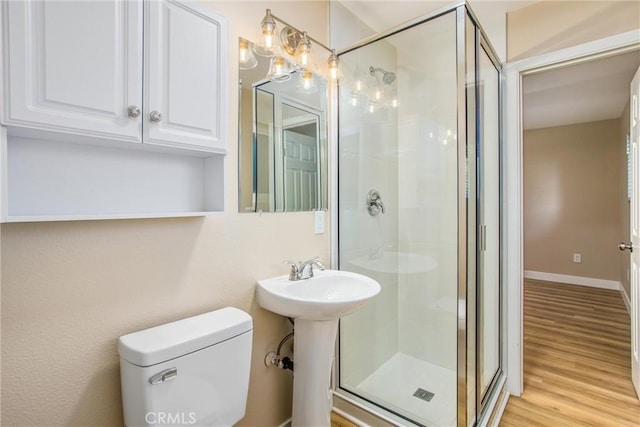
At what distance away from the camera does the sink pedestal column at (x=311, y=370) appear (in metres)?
1.48

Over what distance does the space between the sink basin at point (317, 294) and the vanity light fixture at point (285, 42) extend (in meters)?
1.11

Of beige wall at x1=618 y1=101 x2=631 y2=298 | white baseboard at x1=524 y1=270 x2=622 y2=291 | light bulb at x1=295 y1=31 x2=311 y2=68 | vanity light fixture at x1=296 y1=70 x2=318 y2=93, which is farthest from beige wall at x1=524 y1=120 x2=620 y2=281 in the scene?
light bulb at x1=295 y1=31 x2=311 y2=68

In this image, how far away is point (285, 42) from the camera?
1589 mm

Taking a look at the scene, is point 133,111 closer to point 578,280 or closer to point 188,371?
point 188,371

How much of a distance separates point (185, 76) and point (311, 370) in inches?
53.2

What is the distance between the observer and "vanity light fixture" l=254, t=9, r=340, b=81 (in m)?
1.41

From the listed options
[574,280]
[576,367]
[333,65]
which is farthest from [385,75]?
[574,280]

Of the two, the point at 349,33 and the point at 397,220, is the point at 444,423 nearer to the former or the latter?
the point at 397,220

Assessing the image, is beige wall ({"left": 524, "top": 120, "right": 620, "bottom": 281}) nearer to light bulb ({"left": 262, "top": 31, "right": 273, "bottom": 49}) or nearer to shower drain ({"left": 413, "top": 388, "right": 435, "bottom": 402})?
shower drain ({"left": 413, "top": 388, "right": 435, "bottom": 402})

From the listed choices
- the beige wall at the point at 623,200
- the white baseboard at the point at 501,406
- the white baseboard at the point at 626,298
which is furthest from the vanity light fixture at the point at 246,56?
the white baseboard at the point at 626,298

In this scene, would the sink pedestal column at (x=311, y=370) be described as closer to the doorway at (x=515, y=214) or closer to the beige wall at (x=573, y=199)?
the doorway at (x=515, y=214)

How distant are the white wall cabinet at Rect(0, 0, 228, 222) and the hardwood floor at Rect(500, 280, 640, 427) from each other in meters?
2.24

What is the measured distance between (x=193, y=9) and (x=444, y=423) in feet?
7.07

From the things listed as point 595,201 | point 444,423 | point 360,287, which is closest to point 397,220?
point 360,287
